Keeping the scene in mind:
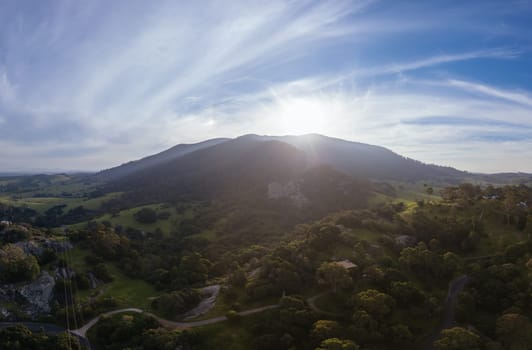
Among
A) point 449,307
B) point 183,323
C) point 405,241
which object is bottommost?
point 183,323

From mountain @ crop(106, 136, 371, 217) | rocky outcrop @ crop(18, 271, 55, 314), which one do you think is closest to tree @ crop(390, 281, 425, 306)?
rocky outcrop @ crop(18, 271, 55, 314)

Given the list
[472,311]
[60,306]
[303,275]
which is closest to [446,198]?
[472,311]

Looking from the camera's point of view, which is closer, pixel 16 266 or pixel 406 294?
pixel 406 294

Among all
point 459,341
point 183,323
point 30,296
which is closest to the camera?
point 459,341

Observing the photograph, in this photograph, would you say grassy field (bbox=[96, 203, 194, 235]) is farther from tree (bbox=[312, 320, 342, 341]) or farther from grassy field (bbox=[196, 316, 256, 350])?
tree (bbox=[312, 320, 342, 341])

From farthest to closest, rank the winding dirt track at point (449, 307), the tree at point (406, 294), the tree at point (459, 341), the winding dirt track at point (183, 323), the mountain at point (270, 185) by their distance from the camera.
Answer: the mountain at point (270, 185)
the winding dirt track at point (183, 323)
the tree at point (406, 294)
the winding dirt track at point (449, 307)
the tree at point (459, 341)

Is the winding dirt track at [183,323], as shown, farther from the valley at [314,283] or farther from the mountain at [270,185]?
the mountain at [270,185]

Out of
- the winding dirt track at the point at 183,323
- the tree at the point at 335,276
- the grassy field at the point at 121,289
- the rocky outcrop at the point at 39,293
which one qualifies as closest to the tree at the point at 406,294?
the tree at the point at 335,276

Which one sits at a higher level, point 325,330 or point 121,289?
point 325,330

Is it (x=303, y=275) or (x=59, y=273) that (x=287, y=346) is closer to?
(x=303, y=275)

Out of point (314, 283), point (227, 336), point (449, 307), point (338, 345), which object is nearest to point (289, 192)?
point (314, 283)

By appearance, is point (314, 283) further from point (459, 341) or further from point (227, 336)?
point (459, 341)
